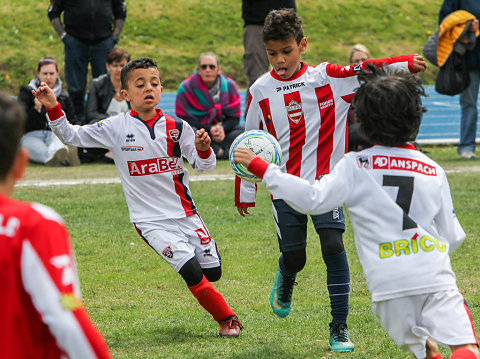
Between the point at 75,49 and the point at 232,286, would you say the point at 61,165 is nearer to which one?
the point at 75,49

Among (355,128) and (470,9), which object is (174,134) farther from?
(470,9)

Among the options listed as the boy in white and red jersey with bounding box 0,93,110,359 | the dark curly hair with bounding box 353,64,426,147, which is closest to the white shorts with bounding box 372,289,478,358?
the dark curly hair with bounding box 353,64,426,147

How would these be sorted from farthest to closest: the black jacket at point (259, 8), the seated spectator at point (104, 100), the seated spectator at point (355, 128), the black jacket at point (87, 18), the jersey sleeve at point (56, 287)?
the black jacket at point (87, 18) → the seated spectator at point (104, 100) → the black jacket at point (259, 8) → the seated spectator at point (355, 128) → the jersey sleeve at point (56, 287)

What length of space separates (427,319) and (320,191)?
2.33 ft

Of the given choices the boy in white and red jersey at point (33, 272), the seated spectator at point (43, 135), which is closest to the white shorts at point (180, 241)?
the boy in white and red jersey at point (33, 272)

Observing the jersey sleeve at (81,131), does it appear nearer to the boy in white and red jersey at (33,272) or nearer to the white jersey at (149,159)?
the white jersey at (149,159)

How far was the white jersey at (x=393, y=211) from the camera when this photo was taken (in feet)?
11.1

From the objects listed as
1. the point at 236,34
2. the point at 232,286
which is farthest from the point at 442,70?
the point at 236,34

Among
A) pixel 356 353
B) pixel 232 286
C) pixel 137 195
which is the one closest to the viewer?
pixel 356 353

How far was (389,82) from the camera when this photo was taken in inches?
140

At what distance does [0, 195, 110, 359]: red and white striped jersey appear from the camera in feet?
7.34

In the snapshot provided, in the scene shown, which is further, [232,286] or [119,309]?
[232,286]

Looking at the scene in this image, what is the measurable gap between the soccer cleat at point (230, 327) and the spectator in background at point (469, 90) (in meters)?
7.98

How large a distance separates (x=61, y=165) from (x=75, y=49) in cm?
181
